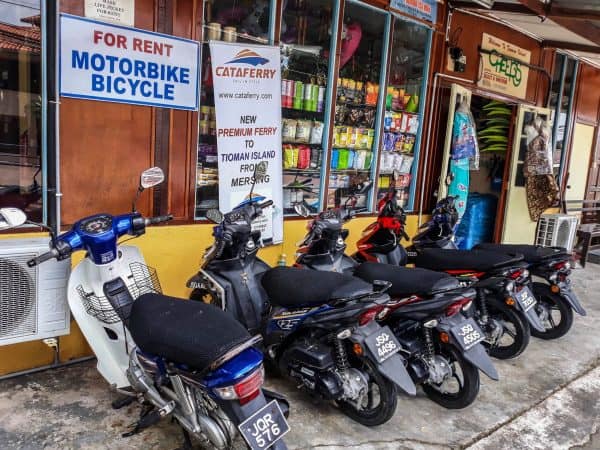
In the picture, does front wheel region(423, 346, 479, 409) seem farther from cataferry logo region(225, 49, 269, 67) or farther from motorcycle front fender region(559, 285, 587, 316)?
cataferry logo region(225, 49, 269, 67)

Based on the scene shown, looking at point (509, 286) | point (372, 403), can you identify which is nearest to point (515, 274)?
point (509, 286)

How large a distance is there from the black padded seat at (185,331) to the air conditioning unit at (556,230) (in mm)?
6433

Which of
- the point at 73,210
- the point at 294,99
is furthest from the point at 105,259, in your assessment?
the point at 294,99

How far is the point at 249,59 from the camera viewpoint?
13.0 ft

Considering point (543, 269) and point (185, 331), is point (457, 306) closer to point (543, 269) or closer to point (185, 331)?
point (185, 331)

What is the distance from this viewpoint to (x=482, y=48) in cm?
607

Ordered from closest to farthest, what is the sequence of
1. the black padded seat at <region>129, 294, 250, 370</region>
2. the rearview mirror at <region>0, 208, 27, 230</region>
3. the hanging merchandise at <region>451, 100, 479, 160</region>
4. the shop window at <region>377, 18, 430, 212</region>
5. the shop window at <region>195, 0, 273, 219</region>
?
the black padded seat at <region>129, 294, 250, 370</region> < the rearview mirror at <region>0, 208, 27, 230</region> < the shop window at <region>195, 0, 273, 219</region> < the shop window at <region>377, 18, 430, 212</region> < the hanging merchandise at <region>451, 100, 479, 160</region>

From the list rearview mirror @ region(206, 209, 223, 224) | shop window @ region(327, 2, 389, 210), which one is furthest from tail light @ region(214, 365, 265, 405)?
shop window @ region(327, 2, 389, 210)

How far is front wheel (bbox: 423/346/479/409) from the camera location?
2979 millimetres

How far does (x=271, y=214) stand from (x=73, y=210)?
1.58 metres

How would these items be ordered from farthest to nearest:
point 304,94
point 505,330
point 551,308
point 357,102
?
point 357,102, point 304,94, point 551,308, point 505,330

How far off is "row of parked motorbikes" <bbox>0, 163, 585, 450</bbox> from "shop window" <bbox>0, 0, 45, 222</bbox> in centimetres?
74

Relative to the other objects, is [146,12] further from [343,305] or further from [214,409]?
[214,409]

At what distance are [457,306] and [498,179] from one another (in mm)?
4996
